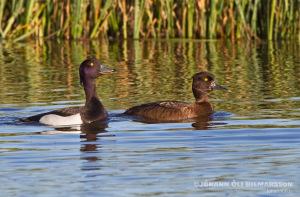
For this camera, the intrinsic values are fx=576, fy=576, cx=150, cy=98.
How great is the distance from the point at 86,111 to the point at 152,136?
1.80m

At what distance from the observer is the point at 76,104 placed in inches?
417

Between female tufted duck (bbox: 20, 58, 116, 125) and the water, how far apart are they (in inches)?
7.5

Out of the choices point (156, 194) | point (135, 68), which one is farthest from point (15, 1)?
point (156, 194)

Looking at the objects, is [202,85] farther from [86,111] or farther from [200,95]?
[86,111]

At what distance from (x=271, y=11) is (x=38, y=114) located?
12.2m

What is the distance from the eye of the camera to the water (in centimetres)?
543

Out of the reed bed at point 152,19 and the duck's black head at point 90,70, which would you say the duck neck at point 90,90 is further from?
the reed bed at point 152,19

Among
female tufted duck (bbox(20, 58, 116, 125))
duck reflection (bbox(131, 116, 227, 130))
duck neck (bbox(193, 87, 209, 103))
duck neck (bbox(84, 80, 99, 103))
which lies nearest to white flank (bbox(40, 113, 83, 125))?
female tufted duck (bbox(20, 58, 116, 125))

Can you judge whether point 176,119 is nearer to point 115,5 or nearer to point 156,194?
point 156,194

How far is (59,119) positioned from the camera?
29.2 ft

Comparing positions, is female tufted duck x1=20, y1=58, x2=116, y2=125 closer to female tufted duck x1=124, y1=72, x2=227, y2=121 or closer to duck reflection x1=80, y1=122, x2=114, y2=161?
duck reflection x1=80, y1=122, x2=114, y2=161

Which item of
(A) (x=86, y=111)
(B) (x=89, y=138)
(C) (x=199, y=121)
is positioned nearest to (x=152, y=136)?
(B) (x=89, y=138)

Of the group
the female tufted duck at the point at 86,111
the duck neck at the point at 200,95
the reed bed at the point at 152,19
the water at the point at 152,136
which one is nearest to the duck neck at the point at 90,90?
the female tufted duck at the point at 86,111

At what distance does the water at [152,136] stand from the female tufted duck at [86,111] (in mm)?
189
